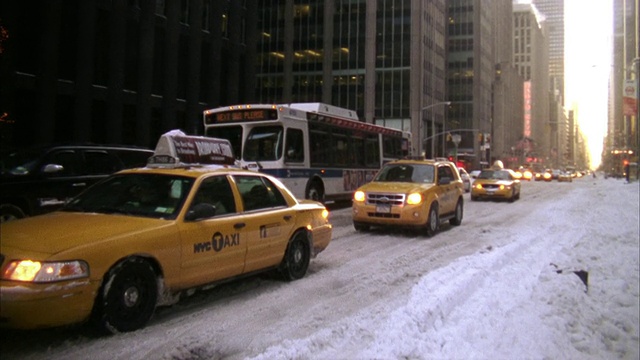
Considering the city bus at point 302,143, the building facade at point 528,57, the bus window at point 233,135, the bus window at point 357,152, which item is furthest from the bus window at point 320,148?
the building facade at point 528,57

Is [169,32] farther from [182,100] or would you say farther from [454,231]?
[454,231]

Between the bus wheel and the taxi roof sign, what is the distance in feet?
14.4

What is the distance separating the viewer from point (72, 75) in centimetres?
2795

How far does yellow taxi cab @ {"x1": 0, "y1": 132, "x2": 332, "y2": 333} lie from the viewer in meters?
4.18

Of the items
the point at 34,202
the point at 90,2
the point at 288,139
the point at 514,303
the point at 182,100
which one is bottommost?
the point at 514,303

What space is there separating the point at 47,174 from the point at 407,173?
772 centimetres

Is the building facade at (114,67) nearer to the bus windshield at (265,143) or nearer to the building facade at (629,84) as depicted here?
the bus windshield at (265,143)

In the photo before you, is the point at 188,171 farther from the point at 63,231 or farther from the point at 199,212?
the point at 63,231

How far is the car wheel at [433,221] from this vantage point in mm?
11718

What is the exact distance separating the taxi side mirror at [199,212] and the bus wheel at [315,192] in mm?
10539

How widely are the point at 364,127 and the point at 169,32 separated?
20.2 meters

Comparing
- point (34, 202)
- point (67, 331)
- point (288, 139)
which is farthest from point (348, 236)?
point (67, 331)

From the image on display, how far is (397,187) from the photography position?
1178cm

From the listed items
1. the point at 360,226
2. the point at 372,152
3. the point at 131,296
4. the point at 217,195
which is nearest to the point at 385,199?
the point at 360,226
